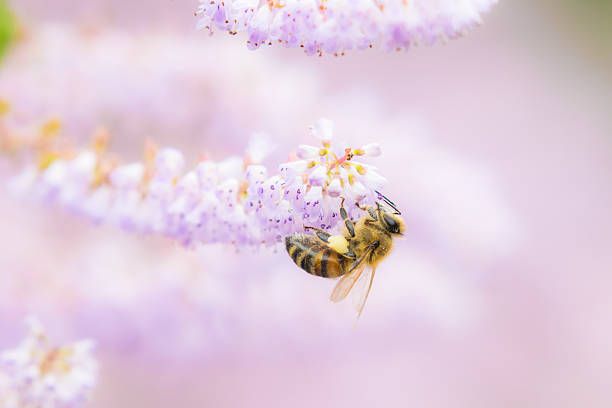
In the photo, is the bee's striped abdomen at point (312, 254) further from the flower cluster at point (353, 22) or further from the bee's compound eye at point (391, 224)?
the flower cluster at point (353, 22)

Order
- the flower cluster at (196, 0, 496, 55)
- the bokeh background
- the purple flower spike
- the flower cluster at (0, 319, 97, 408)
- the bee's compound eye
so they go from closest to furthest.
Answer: the flower cluster at (196, 0, 496, 55)
the purple flower spike
the flower cluster at (0, 319, 97, 408)
the bee's compound eye
the bokeh background

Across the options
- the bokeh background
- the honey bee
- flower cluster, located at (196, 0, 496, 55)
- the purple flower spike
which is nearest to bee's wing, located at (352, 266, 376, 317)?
the honey bee

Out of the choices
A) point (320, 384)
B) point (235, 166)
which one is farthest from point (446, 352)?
point (235, 166)

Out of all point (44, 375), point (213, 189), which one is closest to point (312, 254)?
point (213, 189)

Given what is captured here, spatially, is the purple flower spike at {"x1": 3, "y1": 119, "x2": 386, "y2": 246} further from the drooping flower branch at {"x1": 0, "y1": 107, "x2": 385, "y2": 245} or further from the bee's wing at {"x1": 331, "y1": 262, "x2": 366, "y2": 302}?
the bee's wing at {"x1": 331, "y1": 262, "x2": 366, "y2": 302}

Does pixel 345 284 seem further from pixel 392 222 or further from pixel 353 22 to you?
pixel 353 22

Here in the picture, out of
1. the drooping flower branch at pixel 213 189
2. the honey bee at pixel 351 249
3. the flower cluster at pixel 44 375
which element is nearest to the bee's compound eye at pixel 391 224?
the honey bee at pixel 351 249

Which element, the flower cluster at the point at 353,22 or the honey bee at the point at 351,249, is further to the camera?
the honey bee at the point at 351,249
